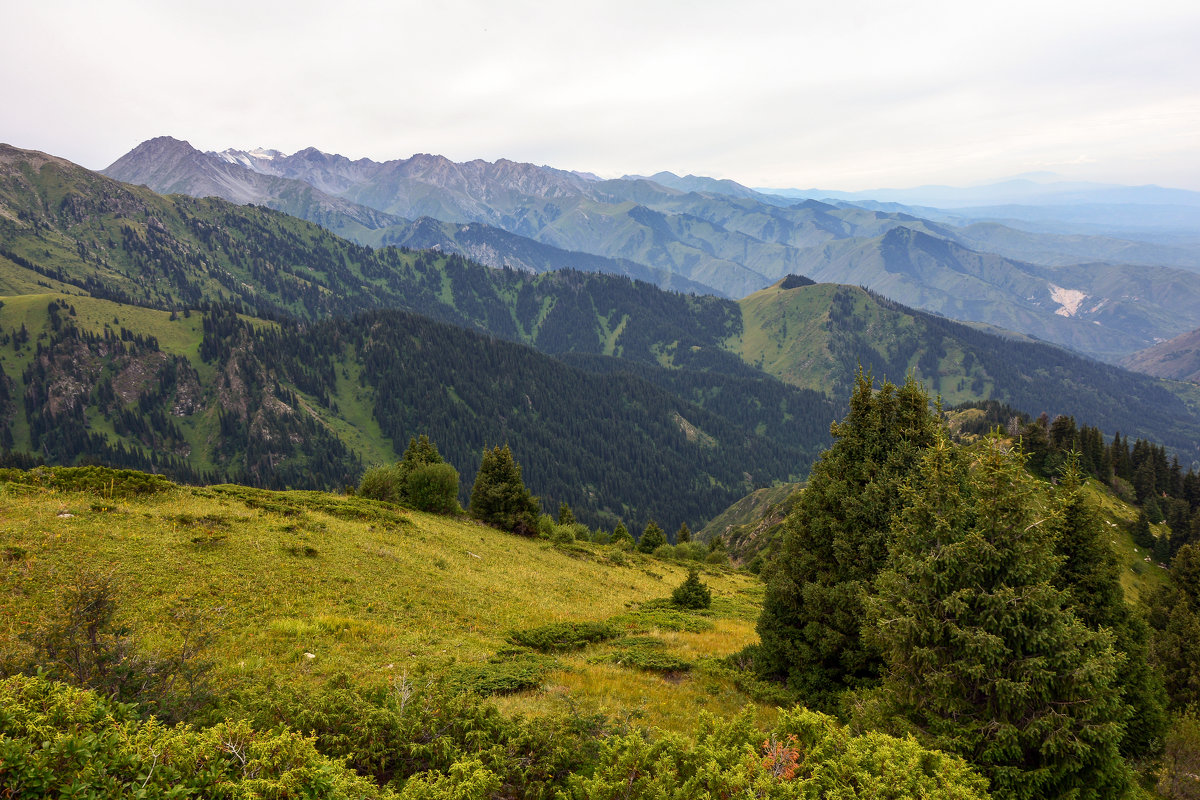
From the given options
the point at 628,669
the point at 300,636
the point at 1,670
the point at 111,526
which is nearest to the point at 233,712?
the point at 1,670

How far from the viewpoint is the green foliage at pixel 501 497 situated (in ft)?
186

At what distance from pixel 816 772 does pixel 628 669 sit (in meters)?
13.6

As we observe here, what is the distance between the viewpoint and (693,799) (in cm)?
843

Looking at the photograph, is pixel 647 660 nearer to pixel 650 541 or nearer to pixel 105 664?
pixel 105 664

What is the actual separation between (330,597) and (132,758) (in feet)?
64.5

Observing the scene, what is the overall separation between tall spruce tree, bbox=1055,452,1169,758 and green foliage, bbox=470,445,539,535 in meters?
45.4

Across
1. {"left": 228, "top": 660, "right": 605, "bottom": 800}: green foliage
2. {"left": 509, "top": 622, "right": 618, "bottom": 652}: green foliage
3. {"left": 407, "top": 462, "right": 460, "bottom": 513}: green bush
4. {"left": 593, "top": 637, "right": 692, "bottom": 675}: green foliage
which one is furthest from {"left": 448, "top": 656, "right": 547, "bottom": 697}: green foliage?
{"left": 407, "top": 462, "right": 460, "bottom": 513}: green bush

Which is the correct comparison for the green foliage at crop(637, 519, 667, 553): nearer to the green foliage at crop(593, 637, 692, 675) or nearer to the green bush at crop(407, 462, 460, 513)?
the green bush at crop(407, 462, 460, 513)

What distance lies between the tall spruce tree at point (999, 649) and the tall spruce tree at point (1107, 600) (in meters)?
10.5

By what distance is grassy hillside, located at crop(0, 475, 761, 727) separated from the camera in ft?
59.9

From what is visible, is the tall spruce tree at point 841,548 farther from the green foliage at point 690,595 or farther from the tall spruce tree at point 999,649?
the green foliage at point 690,595

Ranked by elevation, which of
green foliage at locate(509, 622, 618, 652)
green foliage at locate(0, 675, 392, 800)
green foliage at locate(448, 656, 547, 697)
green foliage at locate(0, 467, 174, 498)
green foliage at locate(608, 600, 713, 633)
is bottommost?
green foliage at locate(608, 600, 713, 633)

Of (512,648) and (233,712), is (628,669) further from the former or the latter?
(233,712)

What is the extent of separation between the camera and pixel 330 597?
81.9 feet
